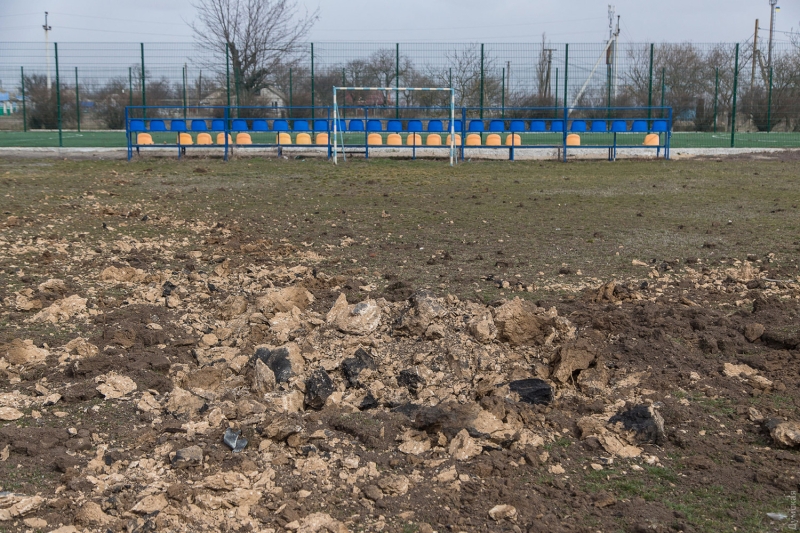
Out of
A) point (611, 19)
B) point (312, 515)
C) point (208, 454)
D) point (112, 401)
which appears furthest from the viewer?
point (611, 19)

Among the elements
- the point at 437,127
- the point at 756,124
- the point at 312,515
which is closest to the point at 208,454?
the point at 312,515

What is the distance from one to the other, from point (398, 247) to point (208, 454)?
4.98 meters

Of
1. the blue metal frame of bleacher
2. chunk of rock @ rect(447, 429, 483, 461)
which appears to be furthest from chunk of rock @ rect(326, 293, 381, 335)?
the blue metal frame of bleacher

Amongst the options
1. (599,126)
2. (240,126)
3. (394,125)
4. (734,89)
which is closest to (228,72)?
(240,126)

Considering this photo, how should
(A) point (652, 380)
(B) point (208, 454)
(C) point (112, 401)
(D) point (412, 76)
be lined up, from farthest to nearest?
(D) point (412, 76) < (A) point (652, 380) < (C) point (112, 401) < (B) point (208, 454)

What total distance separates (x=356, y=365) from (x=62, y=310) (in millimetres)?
2540

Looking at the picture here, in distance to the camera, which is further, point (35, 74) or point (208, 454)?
point (35, 74)

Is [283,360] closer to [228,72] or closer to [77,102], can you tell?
[228,72]

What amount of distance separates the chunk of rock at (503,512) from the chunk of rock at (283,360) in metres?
1.84

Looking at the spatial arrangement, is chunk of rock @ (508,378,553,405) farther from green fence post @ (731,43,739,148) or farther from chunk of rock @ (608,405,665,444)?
green fence post @ (731,43,739,148)

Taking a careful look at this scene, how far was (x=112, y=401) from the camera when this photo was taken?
14.7 ft

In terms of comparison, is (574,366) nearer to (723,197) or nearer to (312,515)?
(312,515)

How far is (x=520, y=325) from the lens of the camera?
214 inches

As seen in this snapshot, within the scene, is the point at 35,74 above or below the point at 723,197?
above
